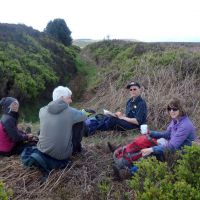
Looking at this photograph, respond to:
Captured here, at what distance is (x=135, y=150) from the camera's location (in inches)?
198

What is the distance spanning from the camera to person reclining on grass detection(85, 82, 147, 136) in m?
6.95

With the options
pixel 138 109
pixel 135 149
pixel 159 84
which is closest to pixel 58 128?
pixel 135 149

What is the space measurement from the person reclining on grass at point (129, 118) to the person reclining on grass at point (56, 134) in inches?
79.1

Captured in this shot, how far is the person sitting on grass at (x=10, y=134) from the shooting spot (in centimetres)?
548

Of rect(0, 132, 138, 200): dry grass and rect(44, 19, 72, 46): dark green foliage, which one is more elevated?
rect(44, 19, 72, 46): dark green foliage

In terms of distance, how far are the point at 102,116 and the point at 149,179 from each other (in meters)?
4.19

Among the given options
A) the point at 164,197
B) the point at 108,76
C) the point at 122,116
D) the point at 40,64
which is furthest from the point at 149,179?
the point at 40,64

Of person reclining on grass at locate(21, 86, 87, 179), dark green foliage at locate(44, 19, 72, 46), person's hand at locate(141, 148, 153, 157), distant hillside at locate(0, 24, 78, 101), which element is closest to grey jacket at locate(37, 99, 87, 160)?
person reclining on grass at locate(21, 86, 87, 179)

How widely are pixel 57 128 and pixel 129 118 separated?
2.47 metres

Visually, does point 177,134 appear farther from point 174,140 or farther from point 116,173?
point 116,173

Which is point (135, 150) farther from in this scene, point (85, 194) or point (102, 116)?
point (102, 116)

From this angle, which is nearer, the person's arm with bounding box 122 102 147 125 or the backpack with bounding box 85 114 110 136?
the person's arm with bounding box 122 102 147 125

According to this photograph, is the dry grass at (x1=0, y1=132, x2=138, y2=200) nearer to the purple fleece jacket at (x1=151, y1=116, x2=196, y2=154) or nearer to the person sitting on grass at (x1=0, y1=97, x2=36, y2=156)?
the person sitting on grass at (x1=0, y1=97, x2=36, y2=156)

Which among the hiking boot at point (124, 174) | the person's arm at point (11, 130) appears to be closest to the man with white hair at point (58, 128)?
the person's arm at point (11, 130)
